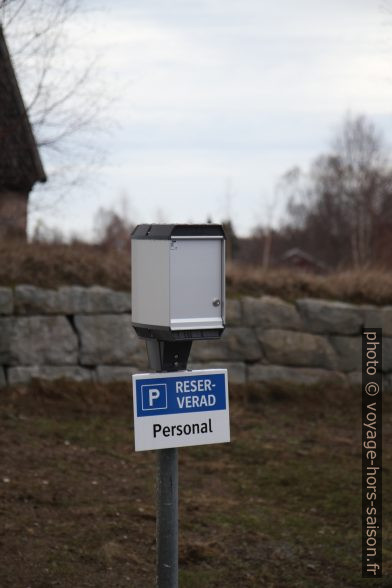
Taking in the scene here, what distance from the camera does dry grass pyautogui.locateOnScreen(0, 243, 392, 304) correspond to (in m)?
9.47

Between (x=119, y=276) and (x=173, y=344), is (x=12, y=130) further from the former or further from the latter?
(x=173, y=344)

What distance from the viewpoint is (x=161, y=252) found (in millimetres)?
3260

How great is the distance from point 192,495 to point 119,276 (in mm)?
3564

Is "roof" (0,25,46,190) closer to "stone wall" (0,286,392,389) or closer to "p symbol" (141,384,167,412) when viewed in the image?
"stone wall" (0,286,392,389)

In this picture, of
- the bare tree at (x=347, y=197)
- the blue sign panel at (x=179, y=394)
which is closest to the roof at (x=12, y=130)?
the blue sign panel at (x=179, y=394)

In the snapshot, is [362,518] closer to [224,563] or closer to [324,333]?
[224,563]

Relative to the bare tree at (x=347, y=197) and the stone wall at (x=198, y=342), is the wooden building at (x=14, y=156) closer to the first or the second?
the stone wall at (x=198, y=342)

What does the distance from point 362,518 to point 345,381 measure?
398 centimetres

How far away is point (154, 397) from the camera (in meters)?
3.28

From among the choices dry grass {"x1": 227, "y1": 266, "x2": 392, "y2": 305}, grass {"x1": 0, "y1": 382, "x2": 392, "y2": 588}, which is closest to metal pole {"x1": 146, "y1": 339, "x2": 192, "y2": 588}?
grass {"x1": 0, "y1": 382, "x2": 392, "y2": 588}

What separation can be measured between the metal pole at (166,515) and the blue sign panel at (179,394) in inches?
6.0

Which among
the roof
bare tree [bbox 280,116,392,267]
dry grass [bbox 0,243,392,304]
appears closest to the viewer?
the roof

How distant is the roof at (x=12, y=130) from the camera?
807cm

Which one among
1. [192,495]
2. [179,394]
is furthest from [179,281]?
[192,495]
